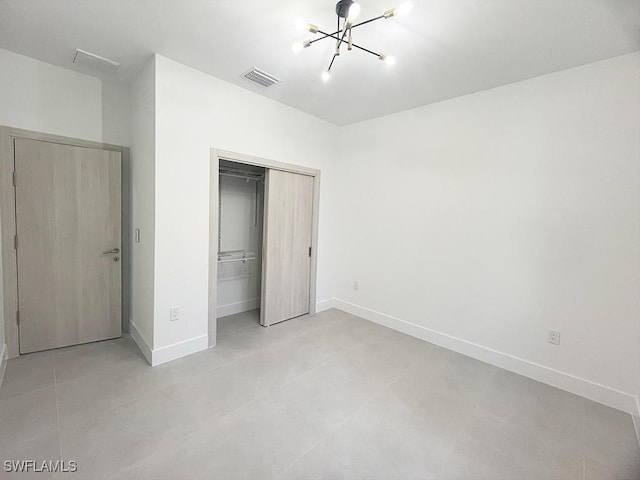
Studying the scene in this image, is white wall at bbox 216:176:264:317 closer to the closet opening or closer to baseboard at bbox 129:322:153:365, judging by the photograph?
the closet opening

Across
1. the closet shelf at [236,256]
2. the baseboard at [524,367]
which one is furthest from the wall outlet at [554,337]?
the closet shelf at [236,256]

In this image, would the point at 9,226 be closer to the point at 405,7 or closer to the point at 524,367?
the point at 405,7

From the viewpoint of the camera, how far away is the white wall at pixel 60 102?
2527 millimetres

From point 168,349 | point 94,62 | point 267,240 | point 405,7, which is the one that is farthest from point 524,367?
point 94,62

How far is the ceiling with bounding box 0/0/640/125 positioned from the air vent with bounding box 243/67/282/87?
0.08m

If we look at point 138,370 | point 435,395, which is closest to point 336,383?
point 435,395

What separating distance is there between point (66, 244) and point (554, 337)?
15.4ft

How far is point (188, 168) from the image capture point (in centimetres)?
272

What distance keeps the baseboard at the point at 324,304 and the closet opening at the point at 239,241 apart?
881 millimetres

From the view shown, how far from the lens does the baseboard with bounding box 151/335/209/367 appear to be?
2637 mm

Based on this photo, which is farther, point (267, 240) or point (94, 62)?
point (267, 240)

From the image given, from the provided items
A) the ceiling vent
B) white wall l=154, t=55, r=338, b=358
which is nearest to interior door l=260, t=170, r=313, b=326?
white wall l=154, t=55, r=338, b=358

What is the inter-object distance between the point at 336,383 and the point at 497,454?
1.19 meters

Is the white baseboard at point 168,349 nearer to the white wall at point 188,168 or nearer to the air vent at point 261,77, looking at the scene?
the white wall at point 188,168
